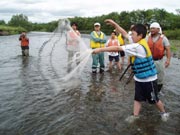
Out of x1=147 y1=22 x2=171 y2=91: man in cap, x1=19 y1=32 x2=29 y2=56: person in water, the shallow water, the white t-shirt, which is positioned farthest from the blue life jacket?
x1=19 y1=32 x2=29 y2=56: person in water

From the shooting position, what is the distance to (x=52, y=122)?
278 inches

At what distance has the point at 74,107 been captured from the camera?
829 centimetres

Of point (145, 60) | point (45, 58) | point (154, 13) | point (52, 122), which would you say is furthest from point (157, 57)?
point (154, 13)

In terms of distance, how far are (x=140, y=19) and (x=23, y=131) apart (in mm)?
123122

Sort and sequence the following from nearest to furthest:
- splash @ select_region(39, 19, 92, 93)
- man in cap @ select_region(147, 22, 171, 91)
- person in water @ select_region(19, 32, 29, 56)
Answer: man in cap @ select_region(147, 22, 171, 91), splash @ select_region(39, 19, 92, 93), person in water @ select_region(19, 32, 29, 56)

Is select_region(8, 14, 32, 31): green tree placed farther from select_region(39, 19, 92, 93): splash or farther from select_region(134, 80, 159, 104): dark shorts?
select_region(134, 80, 159, 104): dark shorts

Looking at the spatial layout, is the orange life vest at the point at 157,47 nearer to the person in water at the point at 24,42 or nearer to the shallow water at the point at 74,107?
the shallow water at the point at 74,107

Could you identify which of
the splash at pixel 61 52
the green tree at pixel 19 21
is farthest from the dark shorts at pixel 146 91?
the green tree at pixel 19 21

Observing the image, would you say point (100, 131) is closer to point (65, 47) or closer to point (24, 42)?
point (65, 47)

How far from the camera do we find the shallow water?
668 cm

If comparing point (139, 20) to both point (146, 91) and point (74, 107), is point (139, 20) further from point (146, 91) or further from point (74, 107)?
point (146, 91)

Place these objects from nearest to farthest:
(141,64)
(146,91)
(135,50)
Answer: (135,50), (141,64), (146,91)

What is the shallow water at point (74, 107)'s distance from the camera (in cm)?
668

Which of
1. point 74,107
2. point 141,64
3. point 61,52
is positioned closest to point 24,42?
point 61,52
